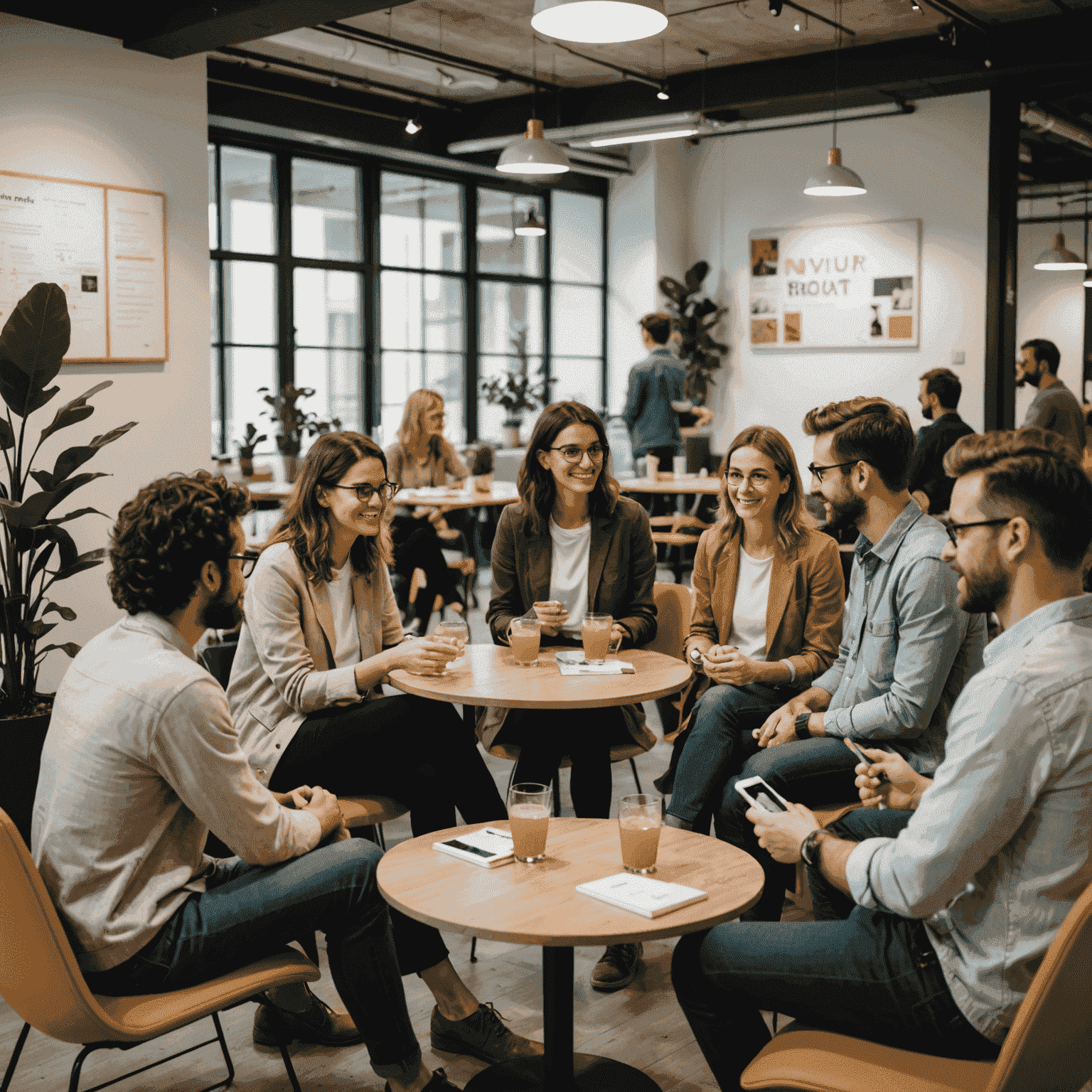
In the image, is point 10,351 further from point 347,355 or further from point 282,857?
point 347,355

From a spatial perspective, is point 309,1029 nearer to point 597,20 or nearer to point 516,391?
point 597,20

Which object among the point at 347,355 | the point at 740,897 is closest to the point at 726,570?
the point at 740,897

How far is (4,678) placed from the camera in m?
3.52

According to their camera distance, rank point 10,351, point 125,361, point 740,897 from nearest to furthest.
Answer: point 740,897 → point 10,351 → point 125,361

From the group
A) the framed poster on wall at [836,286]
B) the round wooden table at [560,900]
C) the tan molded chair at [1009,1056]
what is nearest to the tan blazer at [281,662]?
the round wooden table at [560,900]

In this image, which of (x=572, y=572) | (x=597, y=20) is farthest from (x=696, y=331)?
(x=572, y=572)

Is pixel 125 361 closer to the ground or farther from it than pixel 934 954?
farther from it

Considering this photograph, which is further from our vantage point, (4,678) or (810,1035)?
(4,678)

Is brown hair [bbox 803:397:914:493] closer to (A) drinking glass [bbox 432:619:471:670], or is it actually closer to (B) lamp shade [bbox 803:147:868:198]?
(A) drinking glass [bbox 432:619:471:670]

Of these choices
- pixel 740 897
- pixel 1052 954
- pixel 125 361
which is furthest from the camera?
pixel 125 361

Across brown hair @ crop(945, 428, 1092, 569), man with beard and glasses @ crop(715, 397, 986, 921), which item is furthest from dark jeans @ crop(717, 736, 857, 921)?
brown hair @ crop(945, 428, 1092, 569)

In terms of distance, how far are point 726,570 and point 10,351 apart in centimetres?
219

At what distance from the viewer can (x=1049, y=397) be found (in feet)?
23.6

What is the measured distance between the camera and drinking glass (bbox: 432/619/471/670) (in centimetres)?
276
